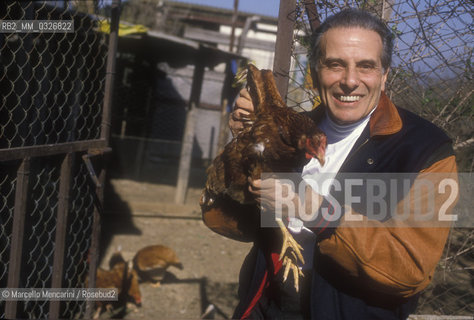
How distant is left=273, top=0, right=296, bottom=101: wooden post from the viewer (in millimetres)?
1980

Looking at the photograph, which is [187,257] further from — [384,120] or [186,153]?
[384,120]

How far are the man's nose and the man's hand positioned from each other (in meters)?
0.45

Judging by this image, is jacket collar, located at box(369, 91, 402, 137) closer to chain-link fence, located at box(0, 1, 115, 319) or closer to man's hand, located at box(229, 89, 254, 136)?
man's hand, located at box(229, 89, 254, 136)

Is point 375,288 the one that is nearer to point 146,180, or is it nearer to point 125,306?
point 125,306

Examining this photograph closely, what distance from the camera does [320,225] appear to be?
4.40 ft

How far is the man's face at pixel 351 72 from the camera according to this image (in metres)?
1.52

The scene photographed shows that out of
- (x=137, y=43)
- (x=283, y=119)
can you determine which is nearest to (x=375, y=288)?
(x=283, y=119)

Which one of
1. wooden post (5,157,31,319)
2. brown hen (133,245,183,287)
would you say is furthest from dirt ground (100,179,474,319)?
wooden post (5,157,31,319)

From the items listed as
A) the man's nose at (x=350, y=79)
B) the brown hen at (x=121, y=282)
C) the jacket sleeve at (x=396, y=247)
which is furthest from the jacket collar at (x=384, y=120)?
the brown hen at (x=121, y=282)

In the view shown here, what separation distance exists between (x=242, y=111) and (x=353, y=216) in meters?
0.76

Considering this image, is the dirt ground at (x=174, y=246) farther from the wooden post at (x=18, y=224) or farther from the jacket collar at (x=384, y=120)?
the jacket collar at (x=384, y=120)

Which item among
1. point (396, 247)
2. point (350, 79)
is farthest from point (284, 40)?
point (396, 247)

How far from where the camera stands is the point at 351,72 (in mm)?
1546

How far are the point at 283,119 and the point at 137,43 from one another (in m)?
6.47
